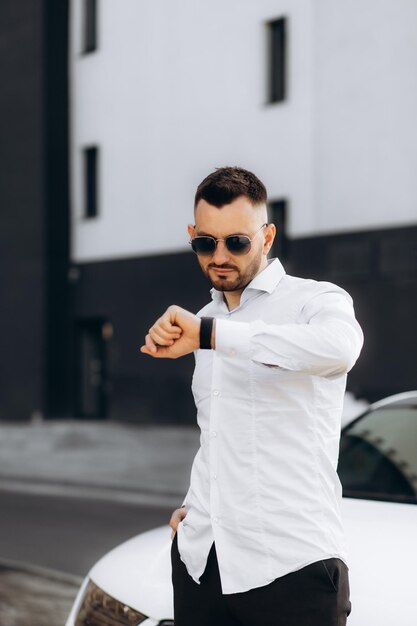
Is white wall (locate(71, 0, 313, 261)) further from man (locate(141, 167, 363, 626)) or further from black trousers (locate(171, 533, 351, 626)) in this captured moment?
black trousers (locate(171, 533, 351, 626))

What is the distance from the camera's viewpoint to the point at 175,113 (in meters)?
19.3

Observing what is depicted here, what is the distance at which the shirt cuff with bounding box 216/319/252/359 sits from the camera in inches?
75.2

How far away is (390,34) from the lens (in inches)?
605

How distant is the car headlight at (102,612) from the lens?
2.52 meters

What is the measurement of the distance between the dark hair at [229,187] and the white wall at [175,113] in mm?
14769

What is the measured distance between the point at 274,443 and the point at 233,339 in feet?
0.81

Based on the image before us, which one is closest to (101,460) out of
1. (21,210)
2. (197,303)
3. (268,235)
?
(197,303)

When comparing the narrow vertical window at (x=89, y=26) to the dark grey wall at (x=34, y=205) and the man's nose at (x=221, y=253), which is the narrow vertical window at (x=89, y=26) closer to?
the dark grey wall at (x=34, y=205)

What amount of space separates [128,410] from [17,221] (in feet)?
16.8

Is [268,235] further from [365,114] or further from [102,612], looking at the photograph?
[365,114]

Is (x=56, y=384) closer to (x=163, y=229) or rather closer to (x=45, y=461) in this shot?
(x=163, y=229)

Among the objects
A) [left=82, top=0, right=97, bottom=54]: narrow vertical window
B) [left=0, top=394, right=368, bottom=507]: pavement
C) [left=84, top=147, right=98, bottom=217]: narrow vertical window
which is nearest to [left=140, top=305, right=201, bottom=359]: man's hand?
[left=0, top=394, right=368, bottom=507]: pavement

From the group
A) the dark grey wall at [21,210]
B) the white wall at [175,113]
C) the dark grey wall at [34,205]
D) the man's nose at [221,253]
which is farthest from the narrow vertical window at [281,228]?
the man's nose at [221,253]

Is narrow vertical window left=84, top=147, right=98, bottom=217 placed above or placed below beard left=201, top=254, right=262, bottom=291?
above
